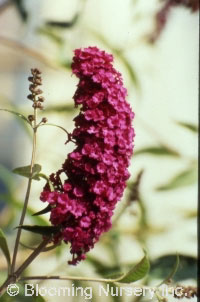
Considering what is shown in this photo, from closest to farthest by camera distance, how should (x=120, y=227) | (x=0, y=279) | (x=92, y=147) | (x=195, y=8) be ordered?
Result: (x=92, y=147), (x=0, y=279), (x=195, y=8), (x=120, y=227)

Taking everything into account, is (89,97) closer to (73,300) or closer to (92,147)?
(92,147)

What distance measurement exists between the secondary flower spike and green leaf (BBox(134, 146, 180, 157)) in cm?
47

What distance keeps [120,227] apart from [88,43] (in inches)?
12.7

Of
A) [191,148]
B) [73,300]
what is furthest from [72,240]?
[191,148]

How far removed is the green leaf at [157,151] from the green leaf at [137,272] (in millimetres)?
436

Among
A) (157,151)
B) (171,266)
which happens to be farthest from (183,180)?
(171,266)

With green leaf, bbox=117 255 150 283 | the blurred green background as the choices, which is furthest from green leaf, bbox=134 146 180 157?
green leaf, bbox=117 255 150 283

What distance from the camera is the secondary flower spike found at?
41cm

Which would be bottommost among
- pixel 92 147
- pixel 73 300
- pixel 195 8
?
pixel 73 300

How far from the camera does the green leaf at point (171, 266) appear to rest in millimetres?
772

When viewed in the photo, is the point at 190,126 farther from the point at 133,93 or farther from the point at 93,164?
the point at 93,164

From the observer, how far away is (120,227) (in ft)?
3.01

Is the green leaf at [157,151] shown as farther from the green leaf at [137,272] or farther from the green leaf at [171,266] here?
the green leaf at [137,272]

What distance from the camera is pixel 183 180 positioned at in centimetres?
91
